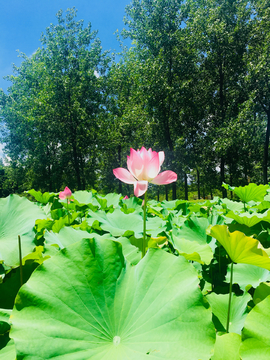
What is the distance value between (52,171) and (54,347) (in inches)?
623

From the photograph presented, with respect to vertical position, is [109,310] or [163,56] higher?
[163,56]

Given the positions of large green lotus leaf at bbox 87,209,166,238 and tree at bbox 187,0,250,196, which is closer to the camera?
large green lotus leaf at bbox 87,209,166,238

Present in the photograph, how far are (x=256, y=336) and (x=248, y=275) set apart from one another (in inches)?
19.9

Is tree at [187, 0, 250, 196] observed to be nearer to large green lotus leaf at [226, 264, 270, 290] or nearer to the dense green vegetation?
the dense green vegetation

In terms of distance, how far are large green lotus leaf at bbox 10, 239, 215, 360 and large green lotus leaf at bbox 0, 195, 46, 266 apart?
0.27m

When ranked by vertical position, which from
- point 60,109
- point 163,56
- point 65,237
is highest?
point 163,56

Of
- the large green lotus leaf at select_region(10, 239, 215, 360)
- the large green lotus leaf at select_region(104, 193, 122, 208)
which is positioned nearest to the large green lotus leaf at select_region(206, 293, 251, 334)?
the large green lotus leaf at select_region(10, 239, 215, 360)

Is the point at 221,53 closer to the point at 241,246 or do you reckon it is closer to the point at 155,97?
the point at 155,97

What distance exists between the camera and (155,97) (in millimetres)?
13008

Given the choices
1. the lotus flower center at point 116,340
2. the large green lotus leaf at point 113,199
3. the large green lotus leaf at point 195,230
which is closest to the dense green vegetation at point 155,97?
the large green lotus leaf at point 113,199

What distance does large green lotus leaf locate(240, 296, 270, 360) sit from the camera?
0.47 metres

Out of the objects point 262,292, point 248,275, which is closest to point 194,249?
point 248,275

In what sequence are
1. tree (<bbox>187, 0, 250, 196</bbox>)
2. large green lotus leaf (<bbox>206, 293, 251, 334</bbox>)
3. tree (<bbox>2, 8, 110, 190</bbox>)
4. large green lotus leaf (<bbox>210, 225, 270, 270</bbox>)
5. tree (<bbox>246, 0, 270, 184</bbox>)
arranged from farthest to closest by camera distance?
tree (<bbox>2, 8, 110, 190</bbox>), tree (<bbox>187, 0, 250, 196</bbox>), tree (<bbox>246, 0, 270, 184</bbox>), large green lotus leaf (<bbox>206, 293, 251, 334</bbox>), large green lotus leaf (<bbox>210, 225, 270, 270</bbox>)

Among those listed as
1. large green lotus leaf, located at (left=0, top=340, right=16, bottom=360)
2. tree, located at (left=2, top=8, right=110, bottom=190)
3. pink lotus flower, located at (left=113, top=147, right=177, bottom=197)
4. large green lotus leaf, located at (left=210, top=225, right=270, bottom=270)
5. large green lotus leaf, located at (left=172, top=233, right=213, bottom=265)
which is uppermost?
tree, located at (left=2, top=8, right=110, bottom=190)
